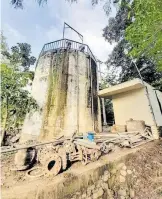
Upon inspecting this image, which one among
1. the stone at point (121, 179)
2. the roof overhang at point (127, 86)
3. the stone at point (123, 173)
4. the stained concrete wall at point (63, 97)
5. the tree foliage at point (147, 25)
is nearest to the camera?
the tree foliage at point (147, 25)

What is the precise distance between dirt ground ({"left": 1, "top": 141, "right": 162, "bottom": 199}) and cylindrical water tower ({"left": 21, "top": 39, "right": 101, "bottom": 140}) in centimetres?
317

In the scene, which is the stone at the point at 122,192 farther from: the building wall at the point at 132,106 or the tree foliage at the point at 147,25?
the building wall at the point at 132,106

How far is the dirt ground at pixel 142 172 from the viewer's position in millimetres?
3914

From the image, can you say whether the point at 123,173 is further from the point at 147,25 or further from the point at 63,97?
the point at 63,97

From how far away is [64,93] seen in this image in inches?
375

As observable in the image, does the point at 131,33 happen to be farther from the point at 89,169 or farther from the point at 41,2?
the point at 89,169

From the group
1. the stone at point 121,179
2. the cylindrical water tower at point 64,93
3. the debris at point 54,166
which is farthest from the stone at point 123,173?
the cylindrical water tower at point 64,93

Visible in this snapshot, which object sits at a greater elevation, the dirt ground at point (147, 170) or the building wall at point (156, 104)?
the building wall at point (156, 104)

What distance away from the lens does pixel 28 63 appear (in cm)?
1731

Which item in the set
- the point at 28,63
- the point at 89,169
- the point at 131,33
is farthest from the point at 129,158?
the point at 28,63

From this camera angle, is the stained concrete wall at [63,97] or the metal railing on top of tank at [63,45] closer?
the stained concrete wall at [63,97]

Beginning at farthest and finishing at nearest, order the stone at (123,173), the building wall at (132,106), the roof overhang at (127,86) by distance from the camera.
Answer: the building wall at (132,106), the roof overhang at (127,86), the stone at (123,173)

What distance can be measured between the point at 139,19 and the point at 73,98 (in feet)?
20.8

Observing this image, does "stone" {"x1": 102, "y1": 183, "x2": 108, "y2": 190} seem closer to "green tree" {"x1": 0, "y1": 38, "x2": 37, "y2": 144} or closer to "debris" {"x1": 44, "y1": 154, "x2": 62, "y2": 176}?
"debris" {"x1": 44, "y1": 154, "x2": 62, "y2": 176}
